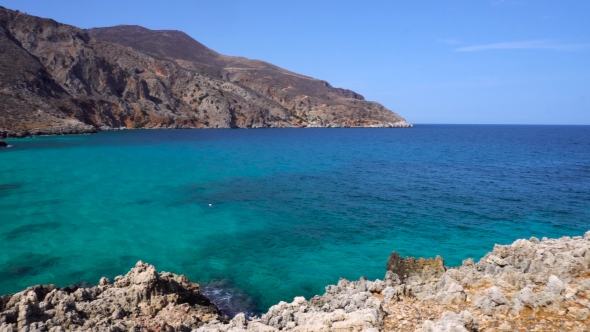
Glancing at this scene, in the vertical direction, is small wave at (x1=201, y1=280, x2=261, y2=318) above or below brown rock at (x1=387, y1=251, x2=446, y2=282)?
below

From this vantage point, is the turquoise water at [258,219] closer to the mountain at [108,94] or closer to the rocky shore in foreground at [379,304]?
the rocky shore in foreground at [379,304]

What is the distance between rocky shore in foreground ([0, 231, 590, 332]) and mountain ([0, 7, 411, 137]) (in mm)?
81339

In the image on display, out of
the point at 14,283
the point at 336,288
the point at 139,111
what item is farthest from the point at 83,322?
the point at 139,111

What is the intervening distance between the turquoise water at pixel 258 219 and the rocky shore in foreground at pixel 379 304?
356 cm

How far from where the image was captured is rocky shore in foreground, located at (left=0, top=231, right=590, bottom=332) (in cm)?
869

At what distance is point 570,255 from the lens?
38.4 feet

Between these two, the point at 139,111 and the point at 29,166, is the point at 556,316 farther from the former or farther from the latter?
the point at 139,111

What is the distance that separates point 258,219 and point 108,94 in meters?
115

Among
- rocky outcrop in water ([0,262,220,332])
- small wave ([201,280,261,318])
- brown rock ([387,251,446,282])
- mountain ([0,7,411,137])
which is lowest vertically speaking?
small wave ([201,280,261,318])

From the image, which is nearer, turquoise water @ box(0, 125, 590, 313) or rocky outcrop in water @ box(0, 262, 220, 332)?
rocky outcrop in water @ box(0, 262, 220, 332)

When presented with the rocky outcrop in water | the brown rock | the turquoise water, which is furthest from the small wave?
the brown rock

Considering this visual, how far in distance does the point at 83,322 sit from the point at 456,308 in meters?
9.84

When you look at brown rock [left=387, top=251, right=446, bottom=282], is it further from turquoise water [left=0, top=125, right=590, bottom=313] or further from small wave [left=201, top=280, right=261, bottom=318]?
small wave [left=201, top=280, right=261, bottom=318]

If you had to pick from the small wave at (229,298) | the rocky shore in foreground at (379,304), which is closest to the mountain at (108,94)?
the small wave at (229,298)
